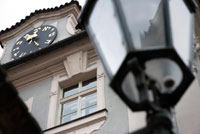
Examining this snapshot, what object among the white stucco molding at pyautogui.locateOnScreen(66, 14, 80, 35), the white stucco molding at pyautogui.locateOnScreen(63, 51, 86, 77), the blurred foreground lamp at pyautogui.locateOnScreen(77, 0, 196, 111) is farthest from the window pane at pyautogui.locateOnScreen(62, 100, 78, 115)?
the blurred foreground lamp at pyautogui.locateOnScreen(77, 0, 196, 111)

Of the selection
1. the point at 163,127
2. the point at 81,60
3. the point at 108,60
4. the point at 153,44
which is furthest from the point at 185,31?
the point at 81,60

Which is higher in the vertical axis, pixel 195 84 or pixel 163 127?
pixel 163 127

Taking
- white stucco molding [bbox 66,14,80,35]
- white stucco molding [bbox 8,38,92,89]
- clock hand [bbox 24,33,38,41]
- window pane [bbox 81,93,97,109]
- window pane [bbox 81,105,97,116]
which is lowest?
window pane [bbox 81,105,97,116]

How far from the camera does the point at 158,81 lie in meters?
2.21

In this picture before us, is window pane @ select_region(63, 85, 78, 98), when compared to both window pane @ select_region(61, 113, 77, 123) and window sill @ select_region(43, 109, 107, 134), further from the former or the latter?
window sill @ select_region(43, 109, 107, 134)

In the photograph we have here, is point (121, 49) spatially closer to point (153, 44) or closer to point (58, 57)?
point (153, 44)

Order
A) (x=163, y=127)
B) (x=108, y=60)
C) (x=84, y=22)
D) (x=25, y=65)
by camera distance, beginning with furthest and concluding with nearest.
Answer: (x=25, y=65)
(x=84, y=22)
(x=108, y=60)
(x=163, y=127)

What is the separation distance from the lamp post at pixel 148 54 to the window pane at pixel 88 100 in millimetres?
5703

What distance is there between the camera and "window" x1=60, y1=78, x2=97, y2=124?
27.0 ft

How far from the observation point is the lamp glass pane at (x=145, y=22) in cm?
229

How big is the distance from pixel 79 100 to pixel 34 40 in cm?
328

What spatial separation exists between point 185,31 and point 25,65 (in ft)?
24.7

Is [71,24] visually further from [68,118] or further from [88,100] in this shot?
[68,118]

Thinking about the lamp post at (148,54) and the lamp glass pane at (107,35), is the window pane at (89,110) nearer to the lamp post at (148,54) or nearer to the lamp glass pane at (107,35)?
the lamp glass pane at (107,35)
